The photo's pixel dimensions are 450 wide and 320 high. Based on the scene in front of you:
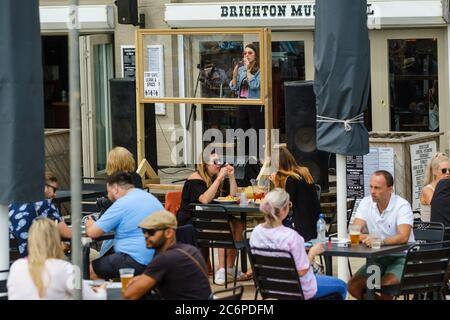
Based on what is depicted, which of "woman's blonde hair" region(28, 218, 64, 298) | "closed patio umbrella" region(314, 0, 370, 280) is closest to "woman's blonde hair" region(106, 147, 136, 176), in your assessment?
"closed patio umbrella" region(314, 0, 370, 280)

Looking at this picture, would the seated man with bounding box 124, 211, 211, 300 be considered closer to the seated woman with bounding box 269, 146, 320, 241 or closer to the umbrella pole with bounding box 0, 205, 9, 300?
the umbrella pole with bounding box 0, 205, 9, 300

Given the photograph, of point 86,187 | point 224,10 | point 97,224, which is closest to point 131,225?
point 97,224

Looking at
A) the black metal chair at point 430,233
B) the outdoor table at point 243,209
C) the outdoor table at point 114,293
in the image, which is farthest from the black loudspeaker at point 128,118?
the outdoor table at point 114,293

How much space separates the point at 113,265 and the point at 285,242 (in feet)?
6.16

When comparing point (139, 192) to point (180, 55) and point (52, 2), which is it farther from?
point (52, 2)

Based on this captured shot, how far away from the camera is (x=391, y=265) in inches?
424

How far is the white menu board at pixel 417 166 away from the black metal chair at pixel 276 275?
569cm

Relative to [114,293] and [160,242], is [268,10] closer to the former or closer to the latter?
[114,293]

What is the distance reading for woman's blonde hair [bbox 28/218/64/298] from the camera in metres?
8.59

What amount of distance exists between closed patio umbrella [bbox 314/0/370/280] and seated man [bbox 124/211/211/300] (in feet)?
9.19

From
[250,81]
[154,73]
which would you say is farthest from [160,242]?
[154,73]

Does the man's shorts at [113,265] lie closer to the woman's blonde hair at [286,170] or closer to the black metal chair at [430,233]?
the woman's blonde hair at [286,170]

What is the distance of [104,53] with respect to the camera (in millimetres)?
20297

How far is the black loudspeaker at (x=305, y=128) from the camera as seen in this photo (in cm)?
1611
